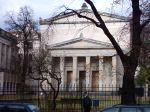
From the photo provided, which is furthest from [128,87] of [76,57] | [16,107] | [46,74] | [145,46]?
[76,57]

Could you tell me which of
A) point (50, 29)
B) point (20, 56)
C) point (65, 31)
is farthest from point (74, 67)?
point (50, 29)

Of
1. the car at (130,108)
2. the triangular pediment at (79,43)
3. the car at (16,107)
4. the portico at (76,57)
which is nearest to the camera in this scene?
the car at (16,107)

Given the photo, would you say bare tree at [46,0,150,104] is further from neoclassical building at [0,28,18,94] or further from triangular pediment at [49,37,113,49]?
triangular pediment at [49,37,113,49]

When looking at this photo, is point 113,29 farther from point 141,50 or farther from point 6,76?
point 141,50

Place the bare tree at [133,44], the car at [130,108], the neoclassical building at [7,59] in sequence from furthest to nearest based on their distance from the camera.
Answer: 1. the neoclassical building at [7,59]
2. the bare tree at [133,44]
3. the car at [130,108]

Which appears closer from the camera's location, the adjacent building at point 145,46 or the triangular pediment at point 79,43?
the adjacent building at point 145,46

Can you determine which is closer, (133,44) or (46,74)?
(133,44)

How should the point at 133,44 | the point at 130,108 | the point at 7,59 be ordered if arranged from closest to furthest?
the point at 130,108 → the point at 133,44 → the point at 7,59

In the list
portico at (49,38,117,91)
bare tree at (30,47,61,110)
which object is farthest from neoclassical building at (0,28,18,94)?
bare tree at (30,47,61,110)

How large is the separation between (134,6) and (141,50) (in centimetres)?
256

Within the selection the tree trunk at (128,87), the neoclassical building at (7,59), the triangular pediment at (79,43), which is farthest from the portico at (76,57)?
the tree trunk at (128,87)

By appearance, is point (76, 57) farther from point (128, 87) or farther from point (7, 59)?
point (128, 87)

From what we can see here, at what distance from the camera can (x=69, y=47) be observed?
93.6 metres

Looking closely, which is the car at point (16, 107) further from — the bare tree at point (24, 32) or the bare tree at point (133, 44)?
the bare tree at point (24, 32)
